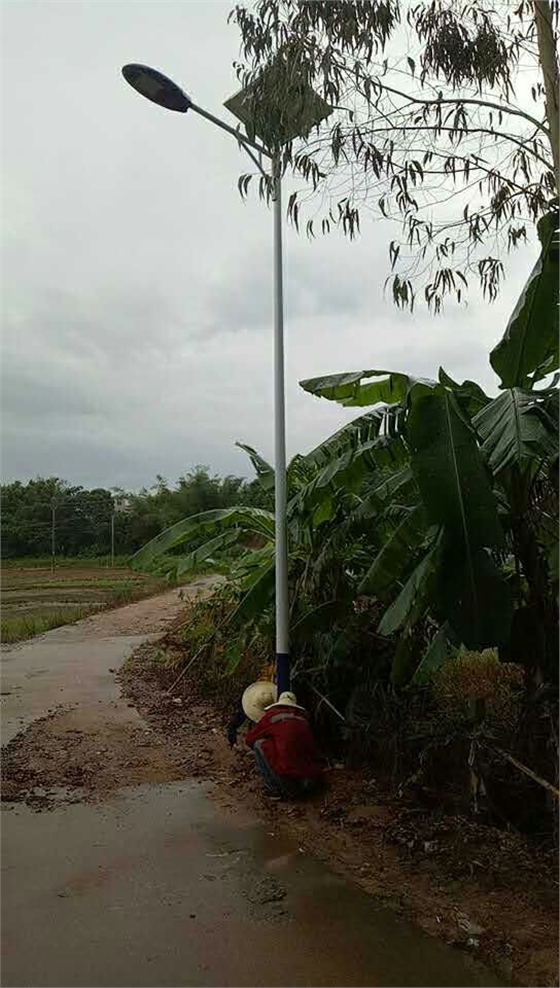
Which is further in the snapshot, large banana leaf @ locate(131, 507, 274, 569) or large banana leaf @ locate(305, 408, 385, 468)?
large banana leaf @ locate(131, 507, 274, 569)

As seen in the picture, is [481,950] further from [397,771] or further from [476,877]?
[397,771]

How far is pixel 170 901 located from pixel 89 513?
32593 mm

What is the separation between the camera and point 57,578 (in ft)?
97.3

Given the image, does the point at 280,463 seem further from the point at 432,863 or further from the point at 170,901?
the point at 170,901

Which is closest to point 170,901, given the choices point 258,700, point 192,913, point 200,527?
point 192,913

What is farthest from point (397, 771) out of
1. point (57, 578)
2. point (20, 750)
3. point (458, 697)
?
point (57, 578)

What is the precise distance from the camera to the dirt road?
297cm

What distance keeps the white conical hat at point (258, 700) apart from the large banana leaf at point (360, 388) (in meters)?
2.26

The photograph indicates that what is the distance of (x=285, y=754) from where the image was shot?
5020mm

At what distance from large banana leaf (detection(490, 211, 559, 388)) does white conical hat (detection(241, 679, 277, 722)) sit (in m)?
2.94

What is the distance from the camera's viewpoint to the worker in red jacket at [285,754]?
5.03 m

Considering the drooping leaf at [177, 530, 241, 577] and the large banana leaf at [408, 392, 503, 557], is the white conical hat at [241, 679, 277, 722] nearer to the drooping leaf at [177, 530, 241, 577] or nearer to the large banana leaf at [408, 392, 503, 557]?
the drooping leaf at [177, 530, 241, 577]

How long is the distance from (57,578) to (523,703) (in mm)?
27419

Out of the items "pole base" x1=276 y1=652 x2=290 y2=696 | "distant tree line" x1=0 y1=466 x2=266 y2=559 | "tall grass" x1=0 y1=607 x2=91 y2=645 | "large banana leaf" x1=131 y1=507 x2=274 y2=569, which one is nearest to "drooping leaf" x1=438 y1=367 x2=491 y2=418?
"pole base" x1=276 y1=652 x2=290 y2=696
